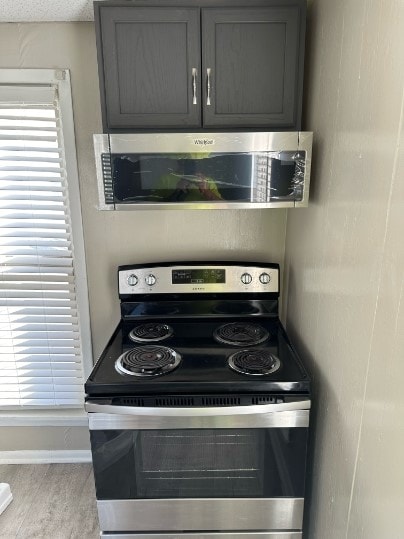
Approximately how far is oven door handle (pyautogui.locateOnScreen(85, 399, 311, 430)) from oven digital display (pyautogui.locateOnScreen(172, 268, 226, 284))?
698 millimetres

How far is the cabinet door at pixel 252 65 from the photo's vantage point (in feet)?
4.69

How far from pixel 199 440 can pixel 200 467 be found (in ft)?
0.37

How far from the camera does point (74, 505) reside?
6.54ft

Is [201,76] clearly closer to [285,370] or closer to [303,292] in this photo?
[303,292]

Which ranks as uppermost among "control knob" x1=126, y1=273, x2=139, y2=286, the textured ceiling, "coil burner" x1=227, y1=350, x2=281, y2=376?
the textured ceiling

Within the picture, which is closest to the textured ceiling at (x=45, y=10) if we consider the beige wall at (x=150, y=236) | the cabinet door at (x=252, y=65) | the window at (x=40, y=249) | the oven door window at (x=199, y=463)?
the window at (x=40, y=249)

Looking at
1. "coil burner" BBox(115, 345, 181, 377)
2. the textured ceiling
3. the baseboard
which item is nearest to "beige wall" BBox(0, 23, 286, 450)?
the textured ceiling

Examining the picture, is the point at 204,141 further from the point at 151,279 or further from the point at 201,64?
the point at 151,279

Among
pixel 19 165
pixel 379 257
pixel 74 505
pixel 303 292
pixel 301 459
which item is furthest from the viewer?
pixel 74 505

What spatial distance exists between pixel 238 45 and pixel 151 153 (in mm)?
496

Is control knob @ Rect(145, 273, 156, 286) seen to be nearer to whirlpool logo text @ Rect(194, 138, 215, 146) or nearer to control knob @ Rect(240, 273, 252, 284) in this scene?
control knob @ Rect(240, 273, 252, 284)

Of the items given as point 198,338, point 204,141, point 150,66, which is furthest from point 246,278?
point 150,66

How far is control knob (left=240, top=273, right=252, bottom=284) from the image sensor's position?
6.32 feet

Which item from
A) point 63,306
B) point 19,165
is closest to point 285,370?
point 63,306
